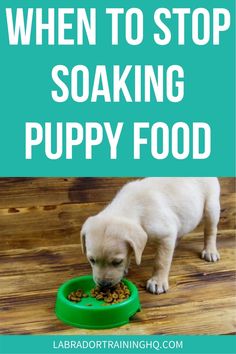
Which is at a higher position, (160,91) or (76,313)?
(160,91)

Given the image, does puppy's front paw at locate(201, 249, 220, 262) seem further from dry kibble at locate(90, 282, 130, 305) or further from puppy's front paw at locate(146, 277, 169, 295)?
dry kibble at locate(90, 282, 130, 305)

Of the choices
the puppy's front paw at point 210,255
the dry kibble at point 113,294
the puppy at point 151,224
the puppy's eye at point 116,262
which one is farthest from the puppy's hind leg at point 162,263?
the puppy's front paw at point 210,255

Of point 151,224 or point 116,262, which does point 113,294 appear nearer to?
point 116,262

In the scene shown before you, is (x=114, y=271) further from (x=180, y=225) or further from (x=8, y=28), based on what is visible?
(x=8, y=28)

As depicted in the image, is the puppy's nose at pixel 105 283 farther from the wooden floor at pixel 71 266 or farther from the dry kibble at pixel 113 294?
the wooden floor at pixel 71 266

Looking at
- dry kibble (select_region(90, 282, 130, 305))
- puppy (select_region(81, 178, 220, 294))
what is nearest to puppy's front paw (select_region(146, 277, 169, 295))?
puppy (select_region(81, 178, 220, 294))

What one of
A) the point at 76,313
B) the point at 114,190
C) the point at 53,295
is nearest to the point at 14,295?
the point at 53,295
